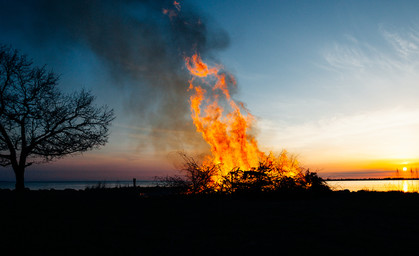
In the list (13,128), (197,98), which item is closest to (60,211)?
(197,98)

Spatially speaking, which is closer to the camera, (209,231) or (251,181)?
(209,231)

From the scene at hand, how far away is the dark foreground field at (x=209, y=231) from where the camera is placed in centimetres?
484

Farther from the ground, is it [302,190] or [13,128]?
[13,128]

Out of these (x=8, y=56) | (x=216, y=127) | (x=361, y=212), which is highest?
(x=8, y=56)

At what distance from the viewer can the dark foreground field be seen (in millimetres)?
4840

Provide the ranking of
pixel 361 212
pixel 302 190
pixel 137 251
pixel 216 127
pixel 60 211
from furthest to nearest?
pixel 216 127 < pixel 302 190 < pixel 60 211 < pixel 361 212 < pixel 137 251

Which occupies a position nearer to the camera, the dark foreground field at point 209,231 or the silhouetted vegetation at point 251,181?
the dark foreground field at point 209,231

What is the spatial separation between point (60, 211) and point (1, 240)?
3.54 meters

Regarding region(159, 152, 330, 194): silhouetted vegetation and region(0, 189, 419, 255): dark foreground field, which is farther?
region(159, 152, 330, 194): silhouetted vegetation

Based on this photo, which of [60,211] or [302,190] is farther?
[302,190]

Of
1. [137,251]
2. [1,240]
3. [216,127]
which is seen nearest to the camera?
[137,251]

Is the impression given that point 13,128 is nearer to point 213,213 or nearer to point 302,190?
point 213,213

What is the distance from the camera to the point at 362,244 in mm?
4941

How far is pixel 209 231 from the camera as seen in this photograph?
627 cm
